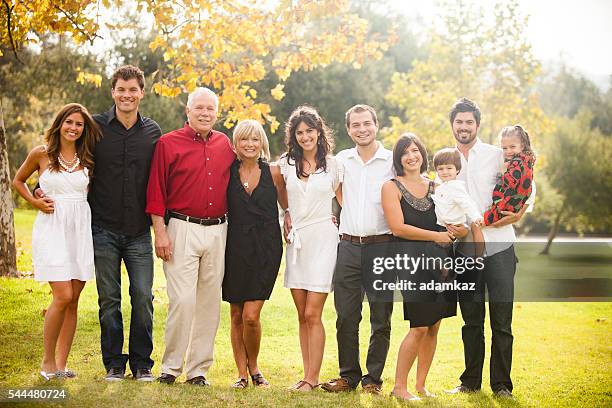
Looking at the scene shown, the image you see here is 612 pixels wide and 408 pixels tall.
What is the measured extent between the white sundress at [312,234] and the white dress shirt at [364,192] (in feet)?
0.49

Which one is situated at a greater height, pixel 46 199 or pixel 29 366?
pixel 46 199

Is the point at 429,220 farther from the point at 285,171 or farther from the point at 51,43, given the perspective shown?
the point at 51,43

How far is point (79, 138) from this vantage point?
586 centimetres

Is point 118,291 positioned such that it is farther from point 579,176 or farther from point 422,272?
point 579,176

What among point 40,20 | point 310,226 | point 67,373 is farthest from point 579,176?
point 67,373

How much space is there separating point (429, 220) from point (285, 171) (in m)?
1.25

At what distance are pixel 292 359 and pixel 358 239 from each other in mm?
2251

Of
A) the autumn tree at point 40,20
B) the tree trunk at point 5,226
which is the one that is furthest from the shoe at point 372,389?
the tree trunk at point 5,226

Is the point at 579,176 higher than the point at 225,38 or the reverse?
the reverse

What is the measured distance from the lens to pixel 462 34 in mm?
20312

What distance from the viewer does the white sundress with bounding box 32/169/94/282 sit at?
569 centimetres

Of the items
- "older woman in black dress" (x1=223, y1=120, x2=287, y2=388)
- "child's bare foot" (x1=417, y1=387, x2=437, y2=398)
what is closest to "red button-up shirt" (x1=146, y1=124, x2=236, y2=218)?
"older woman in black dress" (x1=223, y1=120, x2=287, y2=388)

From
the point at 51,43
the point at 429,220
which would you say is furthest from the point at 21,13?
the point at 51,43

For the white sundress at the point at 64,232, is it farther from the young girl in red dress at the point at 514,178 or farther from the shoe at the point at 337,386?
the young girl in red dress at the point at 514,178
